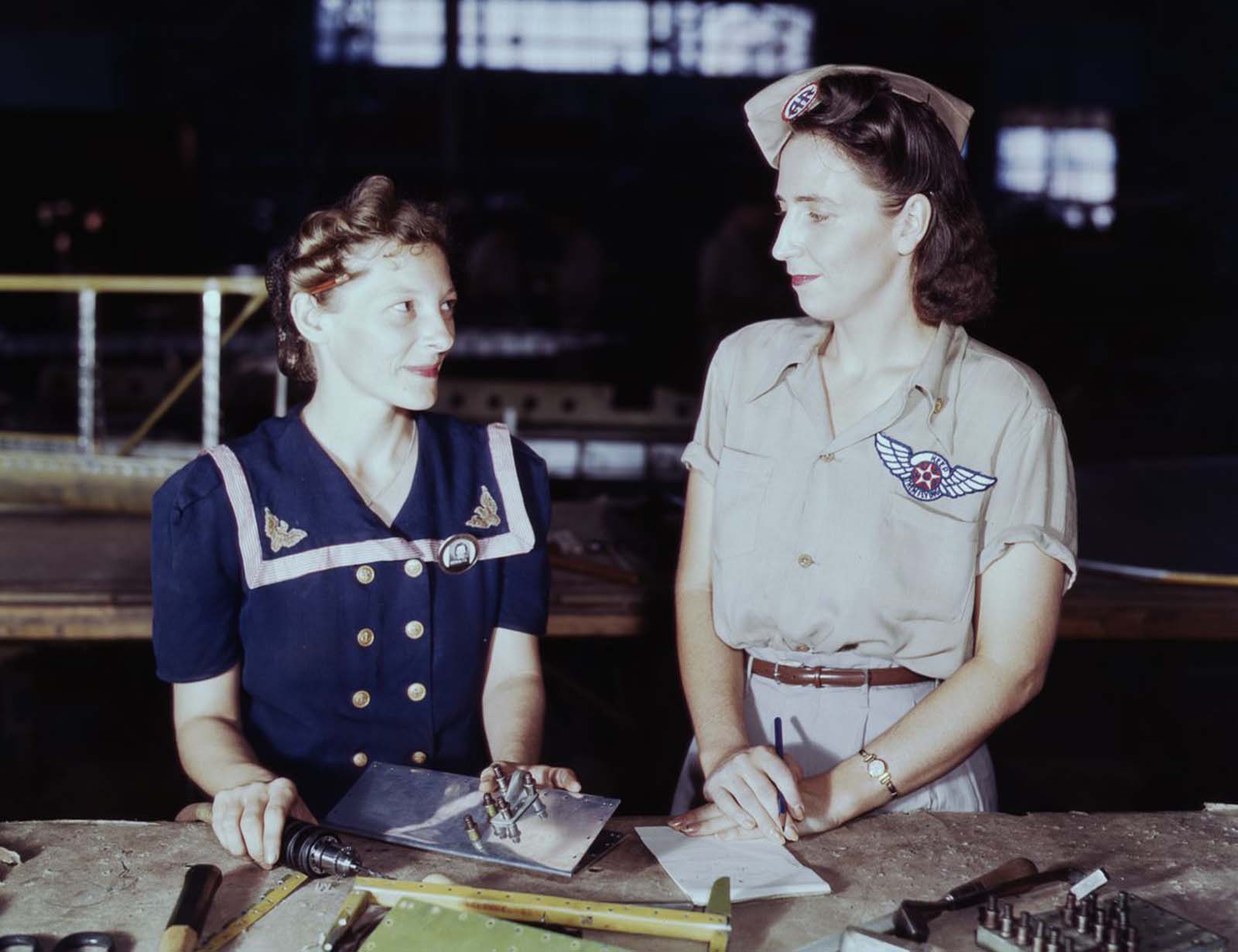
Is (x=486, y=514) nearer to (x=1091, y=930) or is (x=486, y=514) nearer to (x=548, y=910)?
(x=548, y=910)

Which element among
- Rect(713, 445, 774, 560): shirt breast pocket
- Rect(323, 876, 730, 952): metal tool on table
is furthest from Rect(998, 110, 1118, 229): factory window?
Rect(323, 876, 730, 952): metal tool on table

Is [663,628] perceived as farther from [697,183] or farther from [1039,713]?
[697,183]

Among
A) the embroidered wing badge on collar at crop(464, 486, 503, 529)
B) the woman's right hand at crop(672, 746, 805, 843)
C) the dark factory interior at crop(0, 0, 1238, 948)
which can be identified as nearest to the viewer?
the woman's right hand at crop(672, 746, 805, 843)

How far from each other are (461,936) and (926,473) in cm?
95

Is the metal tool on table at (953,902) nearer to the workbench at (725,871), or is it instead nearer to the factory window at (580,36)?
the workbench at (725,871)

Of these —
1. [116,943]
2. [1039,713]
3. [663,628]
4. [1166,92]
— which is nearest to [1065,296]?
[1166,92]

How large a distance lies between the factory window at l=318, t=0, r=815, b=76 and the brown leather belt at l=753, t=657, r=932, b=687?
16030 mm

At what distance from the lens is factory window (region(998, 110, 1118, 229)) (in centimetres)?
1719

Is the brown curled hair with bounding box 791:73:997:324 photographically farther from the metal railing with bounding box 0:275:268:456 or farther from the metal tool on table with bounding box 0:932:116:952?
the metal railing with bounding box 0:275:268:456

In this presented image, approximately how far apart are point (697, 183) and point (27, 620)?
1591 centimetres

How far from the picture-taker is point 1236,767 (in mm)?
4176

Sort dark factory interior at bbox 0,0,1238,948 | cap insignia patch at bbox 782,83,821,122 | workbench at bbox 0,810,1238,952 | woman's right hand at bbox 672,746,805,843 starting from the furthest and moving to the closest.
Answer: dark factory interior at bbox 0,0,1238,948 → cap insignia patch at bbox 782,83,821,122 → woman's right hand at bbox 672,746,805,843 → workbench at bbox 0,810,1238,952

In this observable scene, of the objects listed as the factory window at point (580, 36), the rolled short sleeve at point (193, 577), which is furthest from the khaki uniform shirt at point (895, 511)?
the factory window at point (580, 36)

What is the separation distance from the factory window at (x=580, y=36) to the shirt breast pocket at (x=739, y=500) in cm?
1586
